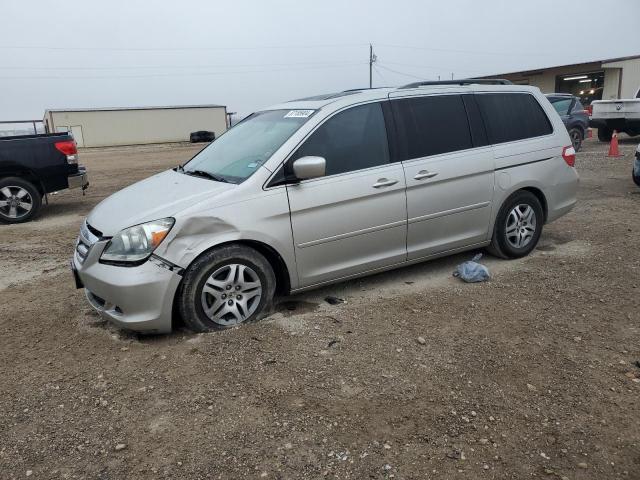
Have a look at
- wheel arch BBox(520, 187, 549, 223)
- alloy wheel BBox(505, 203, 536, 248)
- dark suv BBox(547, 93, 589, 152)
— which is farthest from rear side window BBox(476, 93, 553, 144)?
dark suv BBox(547, 93, 589, 152)

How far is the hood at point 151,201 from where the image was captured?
3.77 metres

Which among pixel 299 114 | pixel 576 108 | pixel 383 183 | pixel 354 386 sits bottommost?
pixel 354 386

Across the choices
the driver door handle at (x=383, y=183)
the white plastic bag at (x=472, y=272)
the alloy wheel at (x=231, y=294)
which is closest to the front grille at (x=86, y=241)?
the alloy wheel at (x=231, y=294)

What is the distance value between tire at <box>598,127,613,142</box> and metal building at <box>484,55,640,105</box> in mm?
15260

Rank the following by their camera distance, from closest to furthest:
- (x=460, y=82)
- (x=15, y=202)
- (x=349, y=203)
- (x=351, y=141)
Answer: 1. (x=349, y=203)
2. (x=351, y=141)
3. (x=460, y=82)
4. (x=15, y=202)

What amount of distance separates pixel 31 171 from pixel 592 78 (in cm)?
4034

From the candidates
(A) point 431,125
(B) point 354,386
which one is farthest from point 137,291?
(A) point 431,125

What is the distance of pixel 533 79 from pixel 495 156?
3750 cm

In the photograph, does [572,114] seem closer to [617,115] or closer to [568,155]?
[617,115]

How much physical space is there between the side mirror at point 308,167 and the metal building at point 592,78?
3177cm

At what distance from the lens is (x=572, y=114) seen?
14.8 m

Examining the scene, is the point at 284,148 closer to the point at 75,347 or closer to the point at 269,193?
the point at 269,193

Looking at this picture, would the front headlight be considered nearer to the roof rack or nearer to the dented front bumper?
the dented front bumper

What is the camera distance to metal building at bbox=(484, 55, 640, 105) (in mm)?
33125
